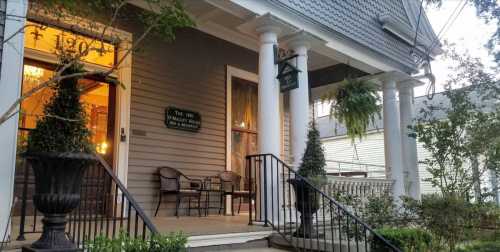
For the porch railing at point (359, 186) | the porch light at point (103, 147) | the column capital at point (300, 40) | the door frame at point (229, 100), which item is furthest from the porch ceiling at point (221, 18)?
the porch railing at point (359, 186)

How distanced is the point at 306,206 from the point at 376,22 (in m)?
4.49

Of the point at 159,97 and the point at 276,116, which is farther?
the point at 159,97

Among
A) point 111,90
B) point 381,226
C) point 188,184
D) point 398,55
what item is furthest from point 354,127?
point 111,90

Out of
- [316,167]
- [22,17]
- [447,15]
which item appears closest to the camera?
[22,17]

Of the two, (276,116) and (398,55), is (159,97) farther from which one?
(398,55)

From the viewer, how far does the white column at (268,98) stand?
5328mm

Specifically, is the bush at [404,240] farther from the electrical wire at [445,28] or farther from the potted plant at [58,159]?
the electrical wire at [445,28]

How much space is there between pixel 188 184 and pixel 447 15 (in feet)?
19.3

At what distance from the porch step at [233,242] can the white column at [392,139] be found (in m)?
3.61

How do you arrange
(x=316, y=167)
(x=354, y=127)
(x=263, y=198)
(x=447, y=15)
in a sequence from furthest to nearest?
1. (x=447, y=15)
2. (x=354, y=127)
3. (x=263, y=198)
4. (x=316, y=167)

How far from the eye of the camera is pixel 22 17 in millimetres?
3225

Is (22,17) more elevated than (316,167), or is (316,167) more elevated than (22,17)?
(22,17)

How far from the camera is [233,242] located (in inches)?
178

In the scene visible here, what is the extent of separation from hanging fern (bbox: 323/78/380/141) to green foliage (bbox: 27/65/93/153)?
15.3 feet
